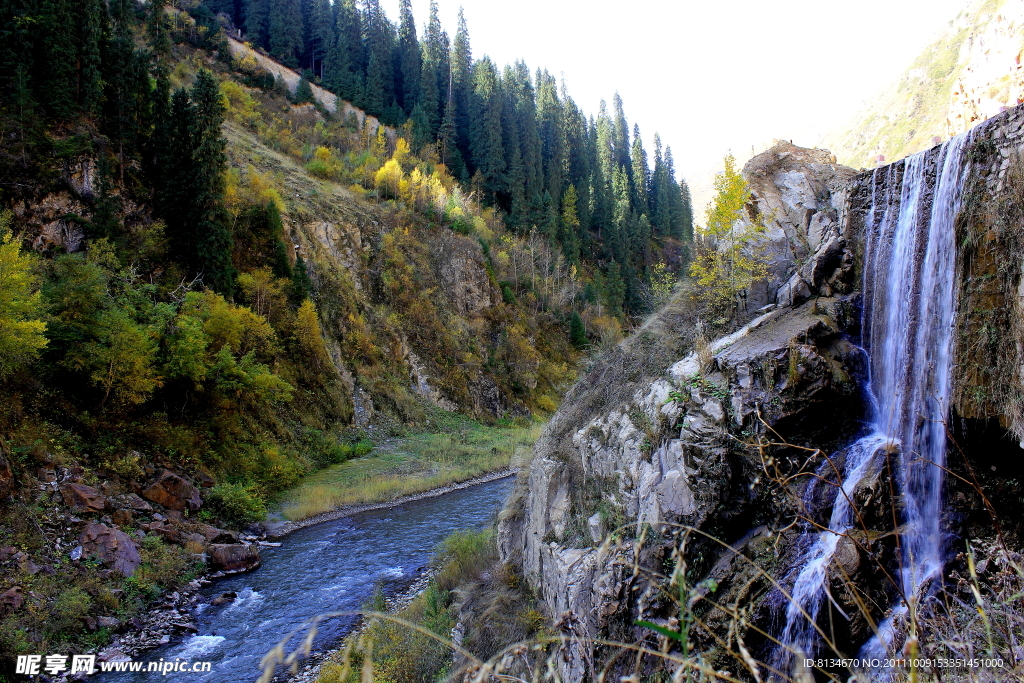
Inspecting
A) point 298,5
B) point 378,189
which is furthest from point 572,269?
point 298,5

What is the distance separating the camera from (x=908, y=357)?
28.6 ft

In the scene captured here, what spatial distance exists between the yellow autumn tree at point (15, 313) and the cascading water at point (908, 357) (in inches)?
798

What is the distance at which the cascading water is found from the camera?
23.0ft

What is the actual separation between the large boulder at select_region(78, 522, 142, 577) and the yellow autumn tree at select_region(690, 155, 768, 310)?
1725 cm

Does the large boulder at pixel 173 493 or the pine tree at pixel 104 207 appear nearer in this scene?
Result: the large boulder at pixel 173 493

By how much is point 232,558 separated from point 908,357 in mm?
18864

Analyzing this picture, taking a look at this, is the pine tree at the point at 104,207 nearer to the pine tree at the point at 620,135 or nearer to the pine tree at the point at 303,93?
the pine tree at the point at 303,93

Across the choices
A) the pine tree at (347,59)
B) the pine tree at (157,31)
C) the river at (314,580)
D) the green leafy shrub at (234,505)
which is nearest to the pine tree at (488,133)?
the pine tree at (347,59)

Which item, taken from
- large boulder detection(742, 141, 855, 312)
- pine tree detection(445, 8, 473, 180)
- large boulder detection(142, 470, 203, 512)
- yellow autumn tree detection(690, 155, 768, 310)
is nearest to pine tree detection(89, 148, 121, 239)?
large boulder detection(142, 470, 203, 512)

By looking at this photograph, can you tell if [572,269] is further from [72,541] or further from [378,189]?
[72,541]

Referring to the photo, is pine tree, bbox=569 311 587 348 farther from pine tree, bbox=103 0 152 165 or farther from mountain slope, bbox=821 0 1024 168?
pine tree, bbox=103 0 152 165

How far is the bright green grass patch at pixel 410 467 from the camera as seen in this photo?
80.3ft

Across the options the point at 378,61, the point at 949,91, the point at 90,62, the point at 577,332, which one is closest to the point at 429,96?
the point at 378,61

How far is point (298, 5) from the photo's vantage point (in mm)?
67375
